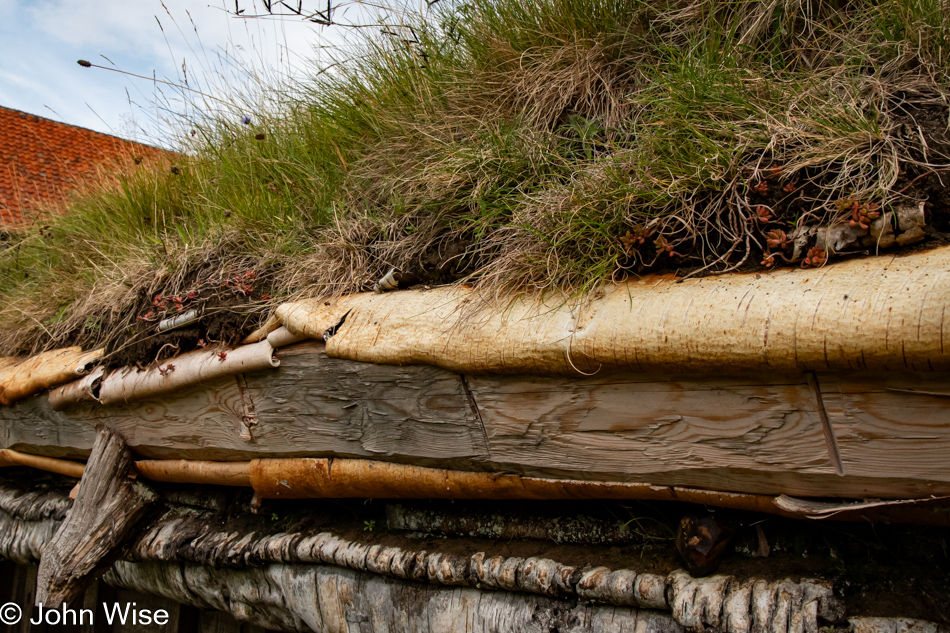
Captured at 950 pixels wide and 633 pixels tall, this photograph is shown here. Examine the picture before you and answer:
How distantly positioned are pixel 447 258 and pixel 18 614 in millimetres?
4032

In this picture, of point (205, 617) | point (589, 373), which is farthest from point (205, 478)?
point (589, 373)

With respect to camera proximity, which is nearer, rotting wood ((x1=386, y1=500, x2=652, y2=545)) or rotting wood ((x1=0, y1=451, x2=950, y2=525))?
rotting wood ((x1=0, y1=451, x2=950, y2=525))

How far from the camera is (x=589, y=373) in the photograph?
4.71ft

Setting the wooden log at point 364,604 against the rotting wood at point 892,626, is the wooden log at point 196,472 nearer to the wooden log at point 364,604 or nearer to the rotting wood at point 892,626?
the wooden log at point 364,604

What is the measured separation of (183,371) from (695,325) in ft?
6.12

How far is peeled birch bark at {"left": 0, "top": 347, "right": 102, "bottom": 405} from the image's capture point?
2.73 metres

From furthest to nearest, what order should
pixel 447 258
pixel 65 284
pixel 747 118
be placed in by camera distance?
pixel 65 284 < pixel 447 258 < pixel 747 118

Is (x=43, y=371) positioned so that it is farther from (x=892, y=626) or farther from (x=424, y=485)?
(x=892, y=626)

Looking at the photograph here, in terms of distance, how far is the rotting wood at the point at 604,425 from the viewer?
1.17 m

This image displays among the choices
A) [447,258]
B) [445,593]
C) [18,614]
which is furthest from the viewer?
[18,614]

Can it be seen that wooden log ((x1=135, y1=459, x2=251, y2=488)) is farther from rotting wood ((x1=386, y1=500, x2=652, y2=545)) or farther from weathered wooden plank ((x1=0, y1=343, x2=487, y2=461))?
rotting wood ((x1=386, y1=500, x2=652, y2=545))

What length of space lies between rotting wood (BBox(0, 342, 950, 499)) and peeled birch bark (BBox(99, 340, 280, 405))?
58mm

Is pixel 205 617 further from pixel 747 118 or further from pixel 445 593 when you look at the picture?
pixel 747 118

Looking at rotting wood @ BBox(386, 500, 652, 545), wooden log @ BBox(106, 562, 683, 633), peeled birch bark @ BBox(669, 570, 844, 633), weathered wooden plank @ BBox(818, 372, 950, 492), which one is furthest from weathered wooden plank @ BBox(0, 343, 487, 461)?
weathered wooden plank @ BBox(818, 372, 950, 492)
